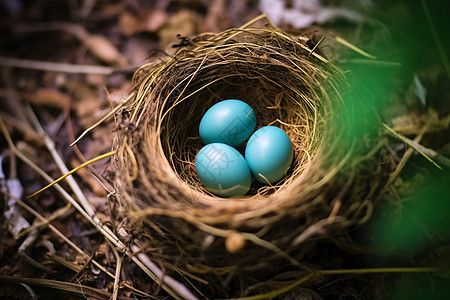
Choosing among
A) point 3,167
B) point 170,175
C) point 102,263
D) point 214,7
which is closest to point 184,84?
point 170,175

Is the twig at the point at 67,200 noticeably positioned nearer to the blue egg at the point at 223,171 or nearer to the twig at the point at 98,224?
the twig at the point at 98,224

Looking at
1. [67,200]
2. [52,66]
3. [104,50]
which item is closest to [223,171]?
[67,200]

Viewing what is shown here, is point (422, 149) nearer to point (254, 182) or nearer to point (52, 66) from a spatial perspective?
point (254, 182)

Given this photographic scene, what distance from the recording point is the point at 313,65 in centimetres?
141

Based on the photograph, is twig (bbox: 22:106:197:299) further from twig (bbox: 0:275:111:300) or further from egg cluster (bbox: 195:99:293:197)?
egg cluster (bbox: 195:99:293:197)

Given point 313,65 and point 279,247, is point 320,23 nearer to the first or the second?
point 313,65

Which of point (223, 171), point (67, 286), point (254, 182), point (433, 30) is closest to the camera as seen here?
point (433, 30)

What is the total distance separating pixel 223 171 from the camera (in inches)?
53.4

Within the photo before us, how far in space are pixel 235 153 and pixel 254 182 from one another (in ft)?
0.67

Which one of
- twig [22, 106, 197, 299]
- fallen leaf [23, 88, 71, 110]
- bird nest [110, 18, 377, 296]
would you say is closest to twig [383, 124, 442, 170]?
bird nest [110, 18, 377, 296]

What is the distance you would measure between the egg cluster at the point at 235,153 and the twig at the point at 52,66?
753mm

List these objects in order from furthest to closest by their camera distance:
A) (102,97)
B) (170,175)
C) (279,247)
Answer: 1. (102,97)
2. (170,175)
3. (279,247)

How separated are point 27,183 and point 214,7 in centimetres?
132

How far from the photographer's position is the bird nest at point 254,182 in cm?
114
